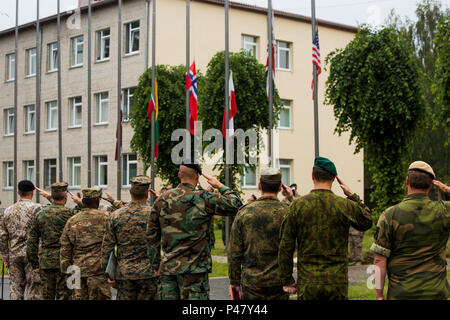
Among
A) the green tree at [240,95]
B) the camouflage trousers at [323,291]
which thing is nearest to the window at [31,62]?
the green tree at [240,95]

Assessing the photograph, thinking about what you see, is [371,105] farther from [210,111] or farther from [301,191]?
[301,191]

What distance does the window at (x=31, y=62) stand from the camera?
1457 inches

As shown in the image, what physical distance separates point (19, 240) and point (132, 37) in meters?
22.8

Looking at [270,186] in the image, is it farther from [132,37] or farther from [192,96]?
[132,37]

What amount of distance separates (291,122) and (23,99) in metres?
15.6

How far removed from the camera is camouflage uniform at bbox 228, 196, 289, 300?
6.11m

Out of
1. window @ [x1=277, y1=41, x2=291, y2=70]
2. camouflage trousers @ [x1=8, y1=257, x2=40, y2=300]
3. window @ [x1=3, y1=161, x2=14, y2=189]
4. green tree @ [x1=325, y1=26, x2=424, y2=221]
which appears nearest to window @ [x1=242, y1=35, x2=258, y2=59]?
window @ [x1=277, y1=41, x2=291, y2=70]

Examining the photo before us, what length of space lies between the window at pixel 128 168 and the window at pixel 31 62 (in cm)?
944

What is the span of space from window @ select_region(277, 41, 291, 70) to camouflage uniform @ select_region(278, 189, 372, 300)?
28611mm

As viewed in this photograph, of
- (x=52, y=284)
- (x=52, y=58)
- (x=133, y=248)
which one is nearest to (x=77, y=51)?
(x=52, y=58)

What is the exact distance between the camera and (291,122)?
34.3 m

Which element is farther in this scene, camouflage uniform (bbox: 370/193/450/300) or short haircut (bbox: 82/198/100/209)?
short haircut (bbox: 82/198/100/209)

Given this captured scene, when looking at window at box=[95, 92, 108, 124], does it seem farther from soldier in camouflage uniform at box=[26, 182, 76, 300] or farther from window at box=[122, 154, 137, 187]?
soldier in camouflage uniform at box=[26, 182, 76, 300]

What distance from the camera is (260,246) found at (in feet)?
20.3
